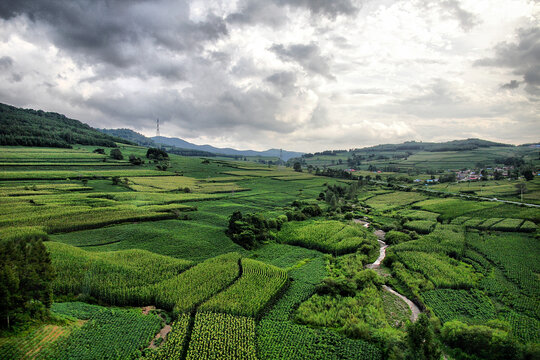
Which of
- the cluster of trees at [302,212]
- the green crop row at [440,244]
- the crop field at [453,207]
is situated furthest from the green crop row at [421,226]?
the cluster of trees at [302,212]

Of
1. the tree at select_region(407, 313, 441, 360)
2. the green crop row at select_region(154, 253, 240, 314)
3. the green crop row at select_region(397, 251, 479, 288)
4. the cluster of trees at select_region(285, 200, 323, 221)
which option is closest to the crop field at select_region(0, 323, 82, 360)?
the green crop row at select_region(154, 253, 240, 314)

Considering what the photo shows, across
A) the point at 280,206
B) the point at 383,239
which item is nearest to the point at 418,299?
the point at 383,239

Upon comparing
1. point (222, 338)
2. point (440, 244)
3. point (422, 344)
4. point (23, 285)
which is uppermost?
point (23, 285)

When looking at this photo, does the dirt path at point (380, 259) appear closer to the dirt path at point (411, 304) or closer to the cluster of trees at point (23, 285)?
the dirt path at point (411, 304)

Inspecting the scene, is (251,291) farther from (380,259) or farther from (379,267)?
(380,259)

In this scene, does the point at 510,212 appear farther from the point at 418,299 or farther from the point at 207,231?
the point at 207,231

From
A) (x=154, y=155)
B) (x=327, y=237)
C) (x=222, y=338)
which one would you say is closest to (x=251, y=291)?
(x=222, y=338)
